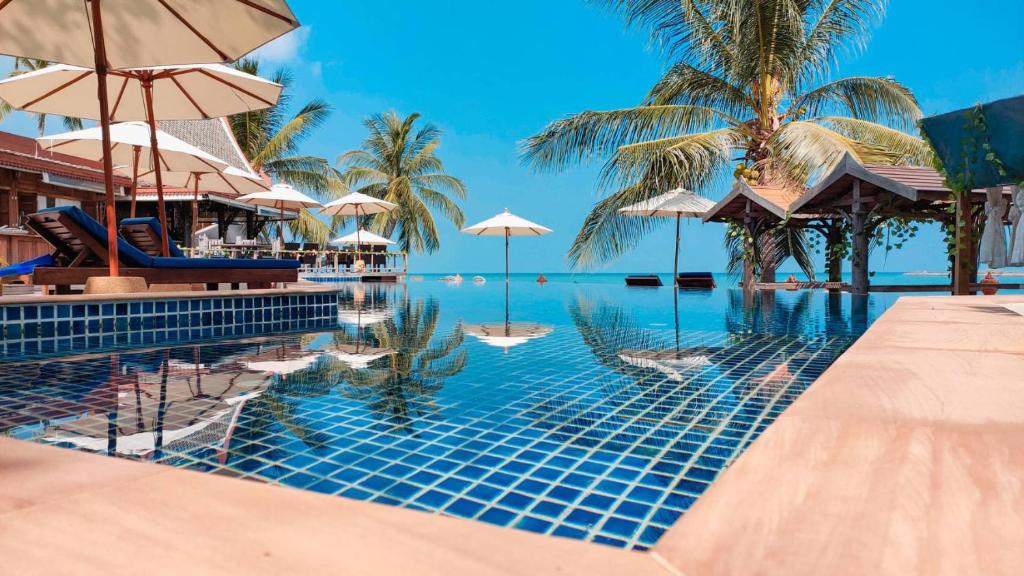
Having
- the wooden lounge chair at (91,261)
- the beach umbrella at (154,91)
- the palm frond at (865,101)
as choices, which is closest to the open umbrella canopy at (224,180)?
the beach umbrella at (154,91)

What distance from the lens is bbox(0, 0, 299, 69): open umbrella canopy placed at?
5.39m

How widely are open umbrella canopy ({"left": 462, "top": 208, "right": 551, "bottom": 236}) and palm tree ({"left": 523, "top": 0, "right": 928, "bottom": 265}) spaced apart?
433 cm

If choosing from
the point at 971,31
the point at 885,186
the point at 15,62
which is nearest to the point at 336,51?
the point at 15,62

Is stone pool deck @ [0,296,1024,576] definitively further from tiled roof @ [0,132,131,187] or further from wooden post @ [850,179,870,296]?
tiled roof @ [0,132,131,187]

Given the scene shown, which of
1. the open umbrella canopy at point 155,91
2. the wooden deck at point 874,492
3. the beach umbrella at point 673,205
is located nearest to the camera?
the wooden deck at point 874,492

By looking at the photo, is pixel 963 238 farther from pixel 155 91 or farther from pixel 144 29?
pixel 155 91

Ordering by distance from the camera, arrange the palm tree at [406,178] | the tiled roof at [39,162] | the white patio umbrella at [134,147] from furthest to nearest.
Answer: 1. the palm tree at [406,178]
2. the tiled roof at [39,162]
3. the white patio umbrella at [134,147]

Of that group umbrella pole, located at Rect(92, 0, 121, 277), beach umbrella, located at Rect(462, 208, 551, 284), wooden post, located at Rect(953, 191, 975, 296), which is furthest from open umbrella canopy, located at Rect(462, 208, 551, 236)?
umbrella pole, located at Rect(92, 0, 121, 277)

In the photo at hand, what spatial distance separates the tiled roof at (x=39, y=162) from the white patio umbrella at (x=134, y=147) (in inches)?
143

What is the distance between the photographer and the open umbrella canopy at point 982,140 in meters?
5.05

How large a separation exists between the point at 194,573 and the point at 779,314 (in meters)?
8.04

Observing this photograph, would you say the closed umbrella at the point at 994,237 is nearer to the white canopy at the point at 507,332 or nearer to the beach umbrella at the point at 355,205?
the white canopy at the point at 507,332

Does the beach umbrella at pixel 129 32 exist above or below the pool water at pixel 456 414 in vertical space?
above

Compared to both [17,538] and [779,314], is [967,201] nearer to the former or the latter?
[779,314]
